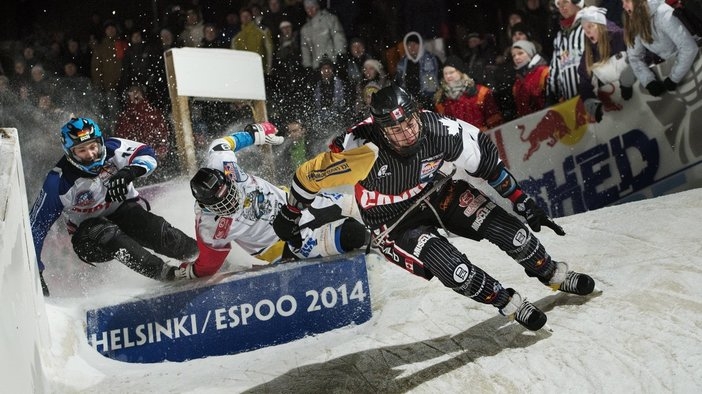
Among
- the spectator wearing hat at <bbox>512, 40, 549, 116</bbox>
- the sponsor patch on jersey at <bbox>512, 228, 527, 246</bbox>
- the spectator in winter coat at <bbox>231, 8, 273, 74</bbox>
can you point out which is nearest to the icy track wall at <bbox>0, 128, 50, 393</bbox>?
the sponsor patch on jersey at <bbox>512, 228, 527, 246</bbox>

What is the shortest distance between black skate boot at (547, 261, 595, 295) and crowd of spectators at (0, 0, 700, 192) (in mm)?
3438

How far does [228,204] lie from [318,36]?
4087 mm

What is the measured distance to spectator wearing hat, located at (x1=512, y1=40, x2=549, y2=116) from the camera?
8.34m

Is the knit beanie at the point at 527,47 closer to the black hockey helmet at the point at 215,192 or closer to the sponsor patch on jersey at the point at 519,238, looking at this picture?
the black hockey helmet at the point at 215,192

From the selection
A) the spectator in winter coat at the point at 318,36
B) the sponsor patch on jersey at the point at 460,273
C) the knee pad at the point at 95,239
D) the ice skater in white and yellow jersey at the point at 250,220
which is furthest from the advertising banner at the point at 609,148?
the knee pad at the point at 95,239

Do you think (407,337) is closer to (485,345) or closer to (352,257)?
(485,345)

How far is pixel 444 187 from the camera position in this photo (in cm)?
520

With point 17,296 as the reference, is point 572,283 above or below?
below

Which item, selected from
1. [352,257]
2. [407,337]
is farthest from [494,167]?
[352,257]

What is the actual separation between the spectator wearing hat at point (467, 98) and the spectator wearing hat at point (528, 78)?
23 cm

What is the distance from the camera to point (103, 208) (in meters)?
7.24

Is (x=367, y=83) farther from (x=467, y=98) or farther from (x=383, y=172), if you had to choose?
(x=383, y=172)

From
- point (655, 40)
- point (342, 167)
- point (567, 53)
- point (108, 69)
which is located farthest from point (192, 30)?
point (342, 167)

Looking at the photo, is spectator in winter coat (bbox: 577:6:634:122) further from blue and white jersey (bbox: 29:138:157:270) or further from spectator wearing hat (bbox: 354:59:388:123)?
blue and white jersey (bbox: 29:138:157:270)
